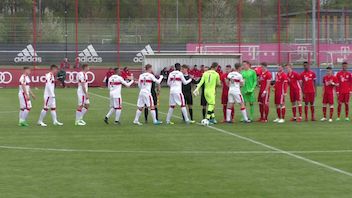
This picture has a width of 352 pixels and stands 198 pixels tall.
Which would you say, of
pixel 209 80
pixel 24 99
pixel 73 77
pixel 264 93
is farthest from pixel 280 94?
pixel 73 77

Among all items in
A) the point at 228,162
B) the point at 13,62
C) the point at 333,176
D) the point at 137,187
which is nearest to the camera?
the point at 137,187

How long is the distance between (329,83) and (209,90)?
4315mm

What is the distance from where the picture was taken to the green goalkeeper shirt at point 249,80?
2589cm

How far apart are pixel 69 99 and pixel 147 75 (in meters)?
14.5

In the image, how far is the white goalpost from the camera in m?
50.4

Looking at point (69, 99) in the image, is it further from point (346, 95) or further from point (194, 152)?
point (194, 152)

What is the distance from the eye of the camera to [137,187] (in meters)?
12.7

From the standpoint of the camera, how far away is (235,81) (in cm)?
2511

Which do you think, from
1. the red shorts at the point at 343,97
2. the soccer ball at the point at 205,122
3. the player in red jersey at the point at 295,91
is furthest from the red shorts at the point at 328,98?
the soccer ball at the point at 205,122

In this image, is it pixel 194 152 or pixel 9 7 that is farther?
pixel 9 7

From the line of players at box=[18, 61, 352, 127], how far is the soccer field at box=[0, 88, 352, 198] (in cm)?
69

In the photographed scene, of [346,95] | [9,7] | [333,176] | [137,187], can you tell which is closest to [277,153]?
[333,176]

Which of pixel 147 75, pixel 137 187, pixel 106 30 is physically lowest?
pixel 137 187

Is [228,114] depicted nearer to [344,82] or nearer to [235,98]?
[235,98]
